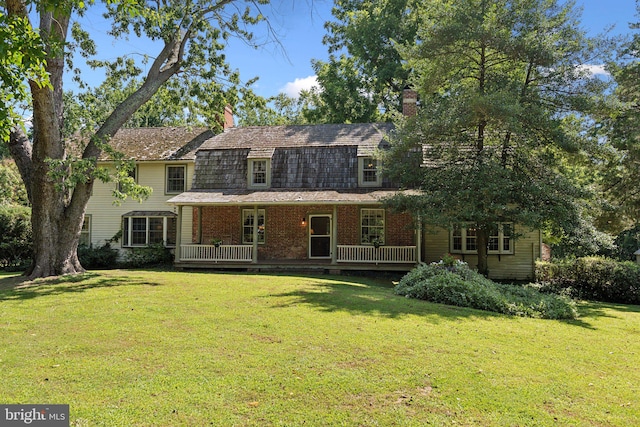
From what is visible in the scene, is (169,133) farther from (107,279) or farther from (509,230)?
(509,230)

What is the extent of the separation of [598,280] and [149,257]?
712 inches

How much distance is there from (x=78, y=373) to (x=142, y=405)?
1380 mm

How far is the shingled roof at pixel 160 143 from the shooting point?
2161cm

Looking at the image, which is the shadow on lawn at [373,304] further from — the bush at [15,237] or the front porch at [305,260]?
the bush at [15,237]

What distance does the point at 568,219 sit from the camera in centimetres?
1317

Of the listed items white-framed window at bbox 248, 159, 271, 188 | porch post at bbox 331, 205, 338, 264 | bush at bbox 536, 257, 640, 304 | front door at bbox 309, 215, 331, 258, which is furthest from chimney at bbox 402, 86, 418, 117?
bush at bbox 536, 257, 640, 304

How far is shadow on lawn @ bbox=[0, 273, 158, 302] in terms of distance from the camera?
10.5 metres

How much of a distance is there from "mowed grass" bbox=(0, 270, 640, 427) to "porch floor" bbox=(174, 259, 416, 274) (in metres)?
7.22

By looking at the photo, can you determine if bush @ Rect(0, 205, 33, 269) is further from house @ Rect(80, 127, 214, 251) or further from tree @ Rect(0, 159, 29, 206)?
tree @ Rect(0, 159, 29, 206)

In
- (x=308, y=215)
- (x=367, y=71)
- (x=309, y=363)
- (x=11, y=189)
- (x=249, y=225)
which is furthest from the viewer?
Answer: (x=367, y=71)

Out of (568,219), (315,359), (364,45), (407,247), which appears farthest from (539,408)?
(364,45)

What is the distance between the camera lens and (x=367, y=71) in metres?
30.8

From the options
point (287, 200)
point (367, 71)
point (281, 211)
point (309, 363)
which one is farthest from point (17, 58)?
point (367, 71)

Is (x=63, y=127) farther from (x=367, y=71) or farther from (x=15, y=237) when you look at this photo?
(x=367, y=71)
